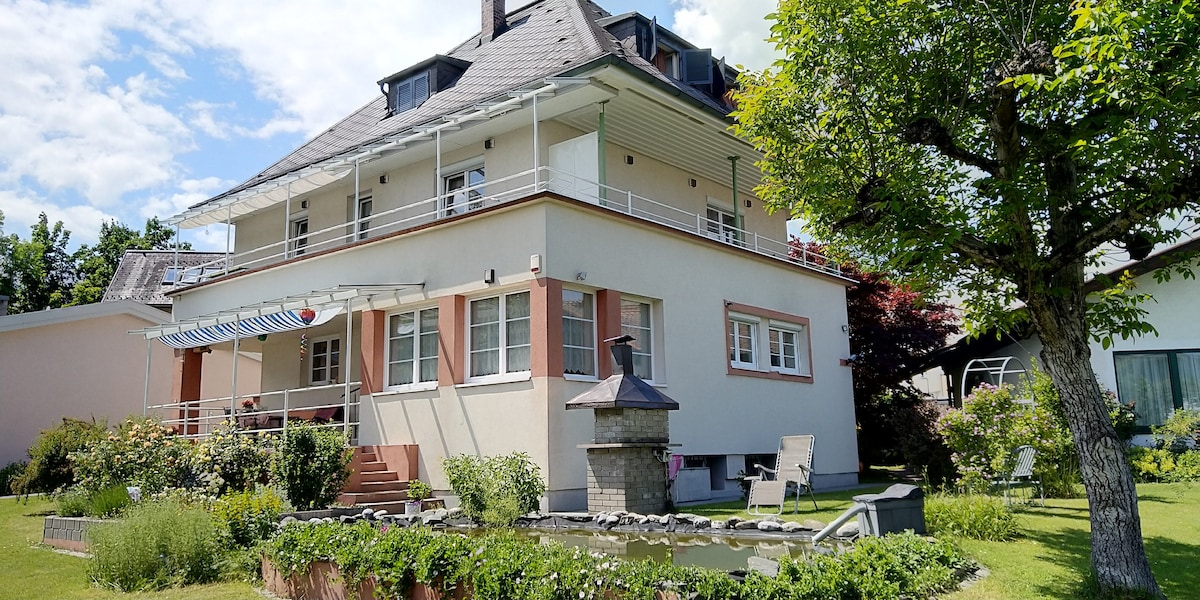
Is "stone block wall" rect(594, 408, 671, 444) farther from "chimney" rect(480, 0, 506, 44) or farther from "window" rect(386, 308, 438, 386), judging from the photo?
"chimney" rect(480, 0, 506, 44)

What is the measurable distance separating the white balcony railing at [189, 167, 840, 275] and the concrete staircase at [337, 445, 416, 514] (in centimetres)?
411

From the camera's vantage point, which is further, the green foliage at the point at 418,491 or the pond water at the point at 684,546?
the green foliage at the point at 418,491

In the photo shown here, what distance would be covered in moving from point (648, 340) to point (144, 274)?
94.0 feet

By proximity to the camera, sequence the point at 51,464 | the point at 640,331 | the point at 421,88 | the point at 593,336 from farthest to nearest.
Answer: the point at 421,88 < the point at 51,464 < the point at 640,331 < the point at 593,336

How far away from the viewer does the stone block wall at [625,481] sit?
10.6m

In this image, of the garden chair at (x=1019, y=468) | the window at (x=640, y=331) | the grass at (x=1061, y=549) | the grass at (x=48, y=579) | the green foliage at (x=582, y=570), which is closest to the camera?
the green foliage at (x=582, y=570)

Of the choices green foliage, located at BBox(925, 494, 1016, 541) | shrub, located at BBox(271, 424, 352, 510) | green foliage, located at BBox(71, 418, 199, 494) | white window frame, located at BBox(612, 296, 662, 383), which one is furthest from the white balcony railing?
green foliage, located at BBox(925, 494, 1016, 541)

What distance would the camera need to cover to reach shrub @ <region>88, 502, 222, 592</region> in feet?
27.0

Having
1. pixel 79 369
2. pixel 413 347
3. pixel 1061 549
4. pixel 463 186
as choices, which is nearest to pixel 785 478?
pixel 1061 549

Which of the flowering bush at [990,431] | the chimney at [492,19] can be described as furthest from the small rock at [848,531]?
the chimney at [492,19]

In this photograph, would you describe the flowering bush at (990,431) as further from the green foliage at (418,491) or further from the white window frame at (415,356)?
the white window frame at (415,356)

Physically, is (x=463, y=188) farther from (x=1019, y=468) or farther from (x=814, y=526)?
(x=1019, y=468)

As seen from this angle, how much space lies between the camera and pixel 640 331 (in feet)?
48.3

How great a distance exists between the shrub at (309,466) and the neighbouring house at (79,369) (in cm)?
1040
